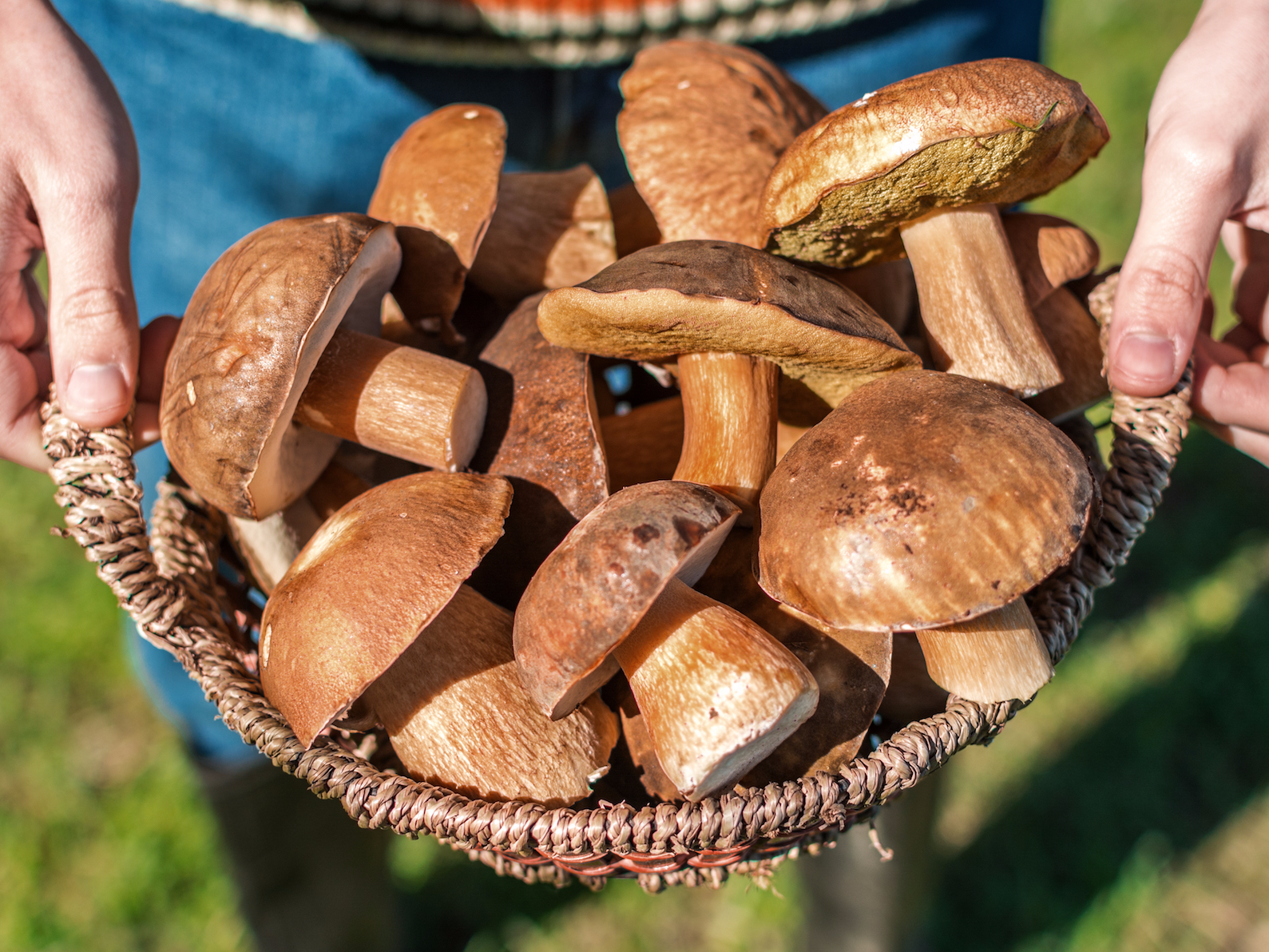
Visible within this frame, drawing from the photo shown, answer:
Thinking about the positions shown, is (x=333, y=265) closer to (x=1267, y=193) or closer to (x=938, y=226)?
(x=938, y=226)

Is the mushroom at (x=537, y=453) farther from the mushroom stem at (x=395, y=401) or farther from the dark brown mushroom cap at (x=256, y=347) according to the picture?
the dark brown mushroom cap at (x=256, y=347)

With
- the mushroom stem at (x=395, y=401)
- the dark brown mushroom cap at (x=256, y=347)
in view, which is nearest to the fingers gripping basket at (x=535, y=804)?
the dark brown mushroom cap at (x=256, y=347)

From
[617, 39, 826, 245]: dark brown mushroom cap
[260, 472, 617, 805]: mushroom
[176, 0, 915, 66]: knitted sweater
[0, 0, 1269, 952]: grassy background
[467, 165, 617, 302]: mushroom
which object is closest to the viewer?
[260, 472, 617, 805]: mushroom

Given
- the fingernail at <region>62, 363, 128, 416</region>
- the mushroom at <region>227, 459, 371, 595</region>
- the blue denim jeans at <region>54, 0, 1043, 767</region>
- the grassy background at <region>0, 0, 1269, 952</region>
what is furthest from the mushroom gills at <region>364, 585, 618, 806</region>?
the grassy background at <region>0, 0, 1269, 952</region>

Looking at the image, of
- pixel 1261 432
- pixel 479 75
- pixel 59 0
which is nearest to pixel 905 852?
pixel 1261 432

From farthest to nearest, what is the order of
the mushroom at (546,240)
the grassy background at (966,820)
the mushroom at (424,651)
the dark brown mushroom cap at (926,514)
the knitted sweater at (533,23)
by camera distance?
the grassy background at (966,820), the knitted sweater at (533,23), the mushroom at (546,240), the mushroom at (424,651), the dark brown mushroom cap at (926,514)

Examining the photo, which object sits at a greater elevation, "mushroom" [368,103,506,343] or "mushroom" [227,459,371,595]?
"mushroom" [368,103,506,343]

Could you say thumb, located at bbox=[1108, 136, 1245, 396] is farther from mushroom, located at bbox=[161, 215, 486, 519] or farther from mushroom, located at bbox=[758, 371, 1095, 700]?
mushroom, located at bbox=[161, 215, 486, 519]
